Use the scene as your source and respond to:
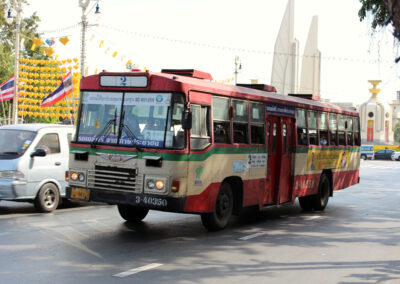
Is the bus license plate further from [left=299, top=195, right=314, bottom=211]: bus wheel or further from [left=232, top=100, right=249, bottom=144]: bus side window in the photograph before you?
[left=299, top=195, right=314, bottom=211]: bus wheel

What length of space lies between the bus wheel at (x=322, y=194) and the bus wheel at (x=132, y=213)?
5421 mm

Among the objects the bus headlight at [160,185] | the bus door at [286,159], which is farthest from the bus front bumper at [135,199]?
the bus door at [286,159]

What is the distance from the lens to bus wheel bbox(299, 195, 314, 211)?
15.0 m

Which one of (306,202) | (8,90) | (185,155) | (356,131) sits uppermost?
(8,90)

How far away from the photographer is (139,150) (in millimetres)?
9117

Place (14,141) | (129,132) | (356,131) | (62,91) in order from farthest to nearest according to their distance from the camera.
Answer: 1. (62,91)
2. (356,131)
3. (14,141)
4. (129,132)

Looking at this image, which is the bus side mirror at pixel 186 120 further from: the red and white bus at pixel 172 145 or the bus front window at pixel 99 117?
the bus front window at pixel 99 117

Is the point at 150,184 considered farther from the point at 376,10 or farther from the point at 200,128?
the point at 376,10

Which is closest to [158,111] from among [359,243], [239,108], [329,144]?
[239,108]

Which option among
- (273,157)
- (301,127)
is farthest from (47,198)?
(301,127)

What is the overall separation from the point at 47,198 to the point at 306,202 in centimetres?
674

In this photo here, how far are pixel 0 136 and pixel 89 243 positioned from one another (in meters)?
4.47

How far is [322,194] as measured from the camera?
50.0 feet

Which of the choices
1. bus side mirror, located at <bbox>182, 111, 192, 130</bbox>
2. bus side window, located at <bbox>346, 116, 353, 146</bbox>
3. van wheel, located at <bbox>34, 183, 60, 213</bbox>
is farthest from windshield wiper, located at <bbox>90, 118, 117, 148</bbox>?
bus side window, located at <bbox>346, 116, 353, 146</bbox>
